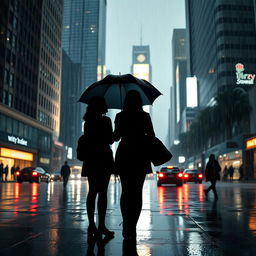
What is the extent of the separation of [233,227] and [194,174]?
31359 mm

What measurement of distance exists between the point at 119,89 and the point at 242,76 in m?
76.5

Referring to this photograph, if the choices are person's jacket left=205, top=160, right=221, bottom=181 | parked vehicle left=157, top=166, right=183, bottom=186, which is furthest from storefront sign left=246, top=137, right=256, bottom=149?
person's jacket left=205, top=160, right=221, bottom=181

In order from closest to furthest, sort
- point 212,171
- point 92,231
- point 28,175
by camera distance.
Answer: point 92,231, point 212,171, point 28,175

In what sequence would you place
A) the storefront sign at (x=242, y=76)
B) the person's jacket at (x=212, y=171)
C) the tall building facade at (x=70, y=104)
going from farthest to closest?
the tall building facade at (x=70, y=104) < the storefront sign at (x=242, y=76) < the person's jacket at (x=212, y=171)

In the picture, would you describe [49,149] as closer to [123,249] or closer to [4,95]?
[4,95]

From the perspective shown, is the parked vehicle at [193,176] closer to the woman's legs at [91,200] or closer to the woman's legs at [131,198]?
the woman's legs at [91,200]

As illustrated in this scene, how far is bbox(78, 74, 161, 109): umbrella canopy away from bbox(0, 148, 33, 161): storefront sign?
140ft

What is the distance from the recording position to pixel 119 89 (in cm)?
655

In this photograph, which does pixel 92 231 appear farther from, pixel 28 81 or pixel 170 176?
pixel 28 81

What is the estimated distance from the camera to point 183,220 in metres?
6.23

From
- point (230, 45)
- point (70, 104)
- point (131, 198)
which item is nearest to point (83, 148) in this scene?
point (131, 198)

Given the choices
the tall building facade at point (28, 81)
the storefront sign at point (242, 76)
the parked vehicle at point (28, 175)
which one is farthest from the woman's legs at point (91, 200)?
the storefront sign at point (242, 76)

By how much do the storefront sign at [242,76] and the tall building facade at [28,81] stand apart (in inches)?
1630

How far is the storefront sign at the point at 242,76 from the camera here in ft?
253
